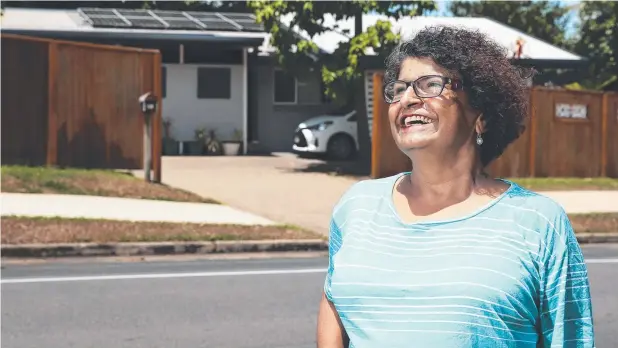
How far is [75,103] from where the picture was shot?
58.2 ft

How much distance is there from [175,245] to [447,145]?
29.6 ft

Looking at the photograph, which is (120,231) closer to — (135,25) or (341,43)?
(341,43)

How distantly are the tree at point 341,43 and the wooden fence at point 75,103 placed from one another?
4140mm

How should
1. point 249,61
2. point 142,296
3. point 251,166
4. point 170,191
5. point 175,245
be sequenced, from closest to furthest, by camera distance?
point 142,296, point 175,245, point 170,191, point 251,166, point 249,61

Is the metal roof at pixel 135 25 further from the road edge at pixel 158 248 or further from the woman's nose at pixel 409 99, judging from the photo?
the woman's nose at pixel 409 99

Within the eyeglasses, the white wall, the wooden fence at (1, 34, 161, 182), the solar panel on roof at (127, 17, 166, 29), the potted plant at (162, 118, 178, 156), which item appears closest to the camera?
the eyeglasses

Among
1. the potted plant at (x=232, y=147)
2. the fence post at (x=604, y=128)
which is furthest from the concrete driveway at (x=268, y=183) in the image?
the fence post at (x=604, y=128)

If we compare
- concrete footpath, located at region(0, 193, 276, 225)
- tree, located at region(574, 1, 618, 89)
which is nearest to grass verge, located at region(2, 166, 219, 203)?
concrete footpath, located at region(0, 193, 276, 225)

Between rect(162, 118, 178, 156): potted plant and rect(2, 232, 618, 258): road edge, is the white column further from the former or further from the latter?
rect(2, 232, 618, 258): road edge

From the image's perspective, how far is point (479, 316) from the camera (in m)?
2.46

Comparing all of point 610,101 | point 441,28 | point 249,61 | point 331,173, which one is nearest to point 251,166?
point 331,173

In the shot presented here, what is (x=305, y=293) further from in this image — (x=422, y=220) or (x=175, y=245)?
(x=422, y=220)

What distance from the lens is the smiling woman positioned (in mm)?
2482

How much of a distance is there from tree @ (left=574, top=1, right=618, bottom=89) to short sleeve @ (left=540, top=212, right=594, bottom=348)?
26953 mm
